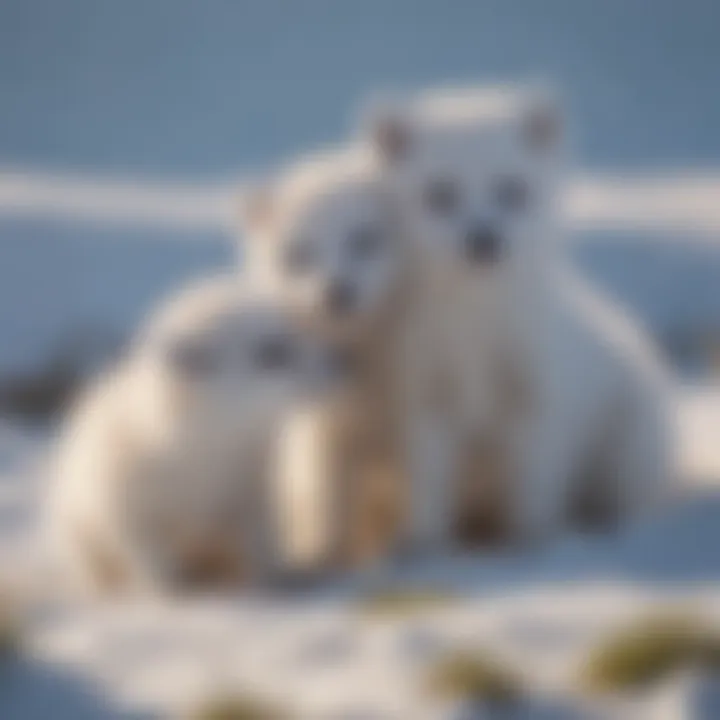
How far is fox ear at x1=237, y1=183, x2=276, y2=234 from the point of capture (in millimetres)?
1324

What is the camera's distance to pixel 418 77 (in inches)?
59.4

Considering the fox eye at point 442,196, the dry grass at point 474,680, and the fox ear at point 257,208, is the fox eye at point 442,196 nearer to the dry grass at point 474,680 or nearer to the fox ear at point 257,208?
the fox ear at point 257,208

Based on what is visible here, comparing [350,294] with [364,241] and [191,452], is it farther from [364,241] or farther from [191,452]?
[191,452]

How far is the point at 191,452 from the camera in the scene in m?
1.24

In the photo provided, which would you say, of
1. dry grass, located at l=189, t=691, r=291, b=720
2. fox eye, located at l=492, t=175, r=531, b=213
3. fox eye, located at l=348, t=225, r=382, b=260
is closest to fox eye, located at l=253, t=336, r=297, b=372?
fox eye, located at l=348, t=225, r=382, b=260

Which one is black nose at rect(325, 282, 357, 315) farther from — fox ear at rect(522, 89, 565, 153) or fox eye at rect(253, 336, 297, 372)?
fox ear at rect(522, 89, 565, 153)

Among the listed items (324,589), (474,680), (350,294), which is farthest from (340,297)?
(474,680)

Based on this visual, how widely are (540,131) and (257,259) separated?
0.93ft

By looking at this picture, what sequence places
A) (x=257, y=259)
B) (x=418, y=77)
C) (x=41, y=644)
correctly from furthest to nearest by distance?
1. (x=418, y=77)
2. (x=257, y=259)
3. (x=41, y=644)

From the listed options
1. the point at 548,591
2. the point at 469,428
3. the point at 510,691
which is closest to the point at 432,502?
the point at 469,428

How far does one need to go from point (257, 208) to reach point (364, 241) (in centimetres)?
10

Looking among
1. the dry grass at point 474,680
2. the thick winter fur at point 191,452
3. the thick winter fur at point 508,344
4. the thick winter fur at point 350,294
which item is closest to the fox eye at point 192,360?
the thick winter fur at point 191,452

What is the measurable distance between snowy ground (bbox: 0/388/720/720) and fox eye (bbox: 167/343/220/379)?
19cm

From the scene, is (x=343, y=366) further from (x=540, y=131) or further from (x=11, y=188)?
(x=11, y=188)
